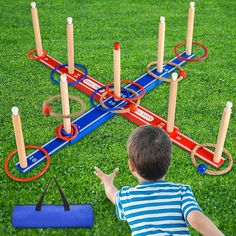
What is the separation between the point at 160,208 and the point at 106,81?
2.96 m

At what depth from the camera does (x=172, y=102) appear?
4.83 m

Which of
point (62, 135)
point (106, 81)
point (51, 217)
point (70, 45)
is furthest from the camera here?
point (106, 81)

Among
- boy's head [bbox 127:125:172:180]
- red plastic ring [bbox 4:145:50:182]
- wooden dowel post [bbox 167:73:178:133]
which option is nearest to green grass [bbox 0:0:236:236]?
red plastic ring [bbox 4:145:50:182]

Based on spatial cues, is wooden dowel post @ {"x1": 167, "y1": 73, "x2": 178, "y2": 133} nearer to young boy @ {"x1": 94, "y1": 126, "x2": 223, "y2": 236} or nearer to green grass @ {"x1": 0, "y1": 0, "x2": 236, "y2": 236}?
green grass @ {"x1": 0, "y1": 0, "x2": 236, "y2": 236}

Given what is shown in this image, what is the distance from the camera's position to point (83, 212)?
423 cm

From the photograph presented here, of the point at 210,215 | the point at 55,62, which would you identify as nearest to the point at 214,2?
the point at 55,62

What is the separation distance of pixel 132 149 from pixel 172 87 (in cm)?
157

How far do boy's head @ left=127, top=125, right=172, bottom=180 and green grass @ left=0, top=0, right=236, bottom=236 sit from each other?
3.58ft

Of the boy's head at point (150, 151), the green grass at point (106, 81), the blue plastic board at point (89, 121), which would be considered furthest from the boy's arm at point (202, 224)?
the blue plastic board at point (89, 121)

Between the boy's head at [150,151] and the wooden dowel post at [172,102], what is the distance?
146cm

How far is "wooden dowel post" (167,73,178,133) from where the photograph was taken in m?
4.69

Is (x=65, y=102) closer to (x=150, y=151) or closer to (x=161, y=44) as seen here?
(x=161, y=44)

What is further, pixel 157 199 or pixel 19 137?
pixel 19 137

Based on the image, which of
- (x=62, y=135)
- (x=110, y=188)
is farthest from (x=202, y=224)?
(x=62, y=135)
